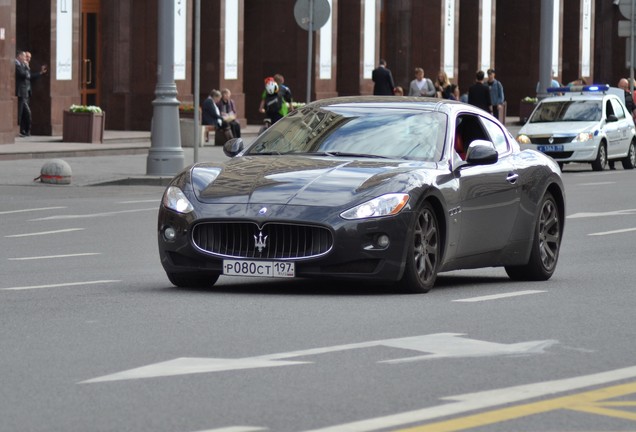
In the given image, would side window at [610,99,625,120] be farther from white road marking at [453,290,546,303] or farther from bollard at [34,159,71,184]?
white road marking at [453,290,546,303]

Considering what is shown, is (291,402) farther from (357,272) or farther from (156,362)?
(357,272)

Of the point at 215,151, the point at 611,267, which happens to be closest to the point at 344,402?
the point at 611,267

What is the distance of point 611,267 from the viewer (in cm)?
1432

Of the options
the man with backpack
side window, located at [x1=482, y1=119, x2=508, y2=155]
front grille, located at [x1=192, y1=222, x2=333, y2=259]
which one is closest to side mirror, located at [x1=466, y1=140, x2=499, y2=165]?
side window, located at [x1=482, y1=119, x2=508, y2=155]

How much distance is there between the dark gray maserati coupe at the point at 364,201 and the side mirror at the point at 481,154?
1 cm

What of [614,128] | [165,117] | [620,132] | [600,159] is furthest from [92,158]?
[620,132]

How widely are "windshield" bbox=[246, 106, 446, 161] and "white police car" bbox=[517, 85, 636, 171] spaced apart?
20.6 m

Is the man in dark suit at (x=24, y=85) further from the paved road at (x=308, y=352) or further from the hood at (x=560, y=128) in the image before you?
the paved road at (x=308, y=352)

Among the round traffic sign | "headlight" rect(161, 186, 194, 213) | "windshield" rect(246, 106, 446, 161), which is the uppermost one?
the round traffic sign

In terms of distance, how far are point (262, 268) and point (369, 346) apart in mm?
2340

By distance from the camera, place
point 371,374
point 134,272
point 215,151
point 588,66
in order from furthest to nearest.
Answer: point 588,66 < point 215,151 < point 134,272 < point 371,374

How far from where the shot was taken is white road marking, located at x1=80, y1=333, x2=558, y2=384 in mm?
7758

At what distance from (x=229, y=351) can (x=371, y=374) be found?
954 mm

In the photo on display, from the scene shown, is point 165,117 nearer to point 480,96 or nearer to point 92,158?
point 92,158
